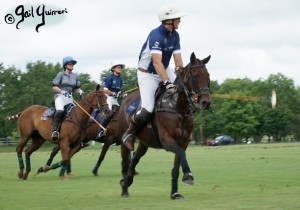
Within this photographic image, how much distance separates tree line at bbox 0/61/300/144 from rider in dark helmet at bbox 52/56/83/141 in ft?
209

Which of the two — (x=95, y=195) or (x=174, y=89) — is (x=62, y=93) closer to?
(x=95, y=195)

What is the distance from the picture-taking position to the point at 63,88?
19984mm

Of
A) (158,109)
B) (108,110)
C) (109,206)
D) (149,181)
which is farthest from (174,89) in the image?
(108,110)

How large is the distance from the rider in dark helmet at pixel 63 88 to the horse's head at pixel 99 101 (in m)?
0.65

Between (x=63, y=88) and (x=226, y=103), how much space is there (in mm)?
87155

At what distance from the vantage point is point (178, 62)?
42.8 feet

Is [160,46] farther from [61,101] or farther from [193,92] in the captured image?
[61,101]

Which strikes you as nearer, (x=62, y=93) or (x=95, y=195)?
(x=95, y=195)

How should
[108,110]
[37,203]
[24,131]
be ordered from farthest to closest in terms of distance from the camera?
[24,131] < [108,110] < [37,203]

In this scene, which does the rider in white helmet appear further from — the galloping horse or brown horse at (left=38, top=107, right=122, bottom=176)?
brown horse at (left=38, top=107, right=122, bottom=176)

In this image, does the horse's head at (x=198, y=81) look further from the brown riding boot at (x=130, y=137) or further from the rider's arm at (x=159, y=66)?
the brown riding boot at (x=130, y=137)

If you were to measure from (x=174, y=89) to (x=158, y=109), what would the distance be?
50 centimetres

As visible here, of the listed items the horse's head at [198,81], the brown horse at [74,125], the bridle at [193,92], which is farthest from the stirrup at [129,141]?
the brown horse at [74,125]

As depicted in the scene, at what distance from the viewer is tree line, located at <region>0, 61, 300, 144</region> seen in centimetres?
8594
